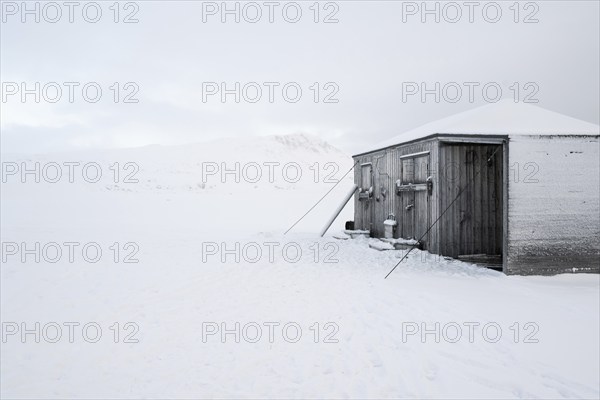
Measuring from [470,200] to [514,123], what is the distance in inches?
92.0

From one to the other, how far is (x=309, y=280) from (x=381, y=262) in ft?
9.33

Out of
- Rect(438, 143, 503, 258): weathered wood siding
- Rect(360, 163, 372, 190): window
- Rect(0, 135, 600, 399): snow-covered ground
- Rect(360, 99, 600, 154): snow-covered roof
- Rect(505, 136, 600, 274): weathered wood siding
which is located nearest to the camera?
Rect(0, 135, 600, 399): snow-covered ground

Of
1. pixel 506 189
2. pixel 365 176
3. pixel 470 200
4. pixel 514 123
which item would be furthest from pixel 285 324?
pixel 365 176

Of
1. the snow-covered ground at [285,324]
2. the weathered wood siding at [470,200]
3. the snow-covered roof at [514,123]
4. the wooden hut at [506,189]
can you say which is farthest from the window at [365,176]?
the weathered wood siding at [470,200]

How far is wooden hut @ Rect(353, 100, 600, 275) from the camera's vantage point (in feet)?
30.8

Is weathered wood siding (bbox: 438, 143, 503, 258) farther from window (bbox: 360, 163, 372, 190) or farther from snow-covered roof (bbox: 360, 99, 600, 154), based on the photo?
window (bbox: 360, 163, 372, 190)

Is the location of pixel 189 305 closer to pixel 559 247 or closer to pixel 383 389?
pixel 383 389

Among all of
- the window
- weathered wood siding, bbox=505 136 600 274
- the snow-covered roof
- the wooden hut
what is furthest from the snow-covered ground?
the snow-covered roof

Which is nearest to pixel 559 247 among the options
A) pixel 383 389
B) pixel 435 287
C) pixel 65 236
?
pixel 435 287

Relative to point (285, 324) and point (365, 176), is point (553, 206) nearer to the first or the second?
point (365, 176)

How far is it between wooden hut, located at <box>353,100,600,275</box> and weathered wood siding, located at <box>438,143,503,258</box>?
0.03 metres

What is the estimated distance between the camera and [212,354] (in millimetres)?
4902

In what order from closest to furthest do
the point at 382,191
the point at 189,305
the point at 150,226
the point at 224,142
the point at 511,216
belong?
1. the point at 189,305
2. the point at 511,216
3. the point at 382,191
4. the point at 150,226
5. the point at 224,142

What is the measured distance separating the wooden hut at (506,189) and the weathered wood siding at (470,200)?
0.09 ft
